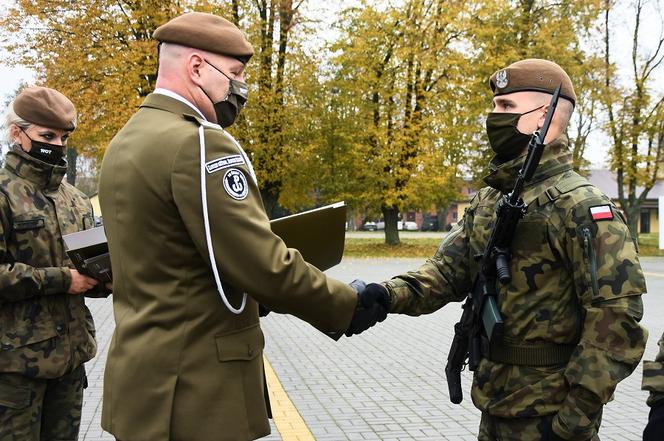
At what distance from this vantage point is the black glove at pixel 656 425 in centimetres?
224

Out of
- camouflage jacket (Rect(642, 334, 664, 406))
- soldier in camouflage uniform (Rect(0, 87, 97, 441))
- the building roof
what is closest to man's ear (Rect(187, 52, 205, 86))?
soldier in camouflage uniform (Rect(0, 87, 97, 441))

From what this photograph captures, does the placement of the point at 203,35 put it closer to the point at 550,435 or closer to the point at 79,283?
the point at 79,283

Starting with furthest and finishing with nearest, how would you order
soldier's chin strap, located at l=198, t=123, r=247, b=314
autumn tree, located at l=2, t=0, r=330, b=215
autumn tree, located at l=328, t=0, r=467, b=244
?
autumn tree, located at l=328, t=0, r=467, b=244 → autumn tree, located at l=2, t=0, r=330, b=215 → soldier's chin strap, located at l=198, t=123, r=247, b=314

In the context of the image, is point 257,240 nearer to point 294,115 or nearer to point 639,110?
point 294,115

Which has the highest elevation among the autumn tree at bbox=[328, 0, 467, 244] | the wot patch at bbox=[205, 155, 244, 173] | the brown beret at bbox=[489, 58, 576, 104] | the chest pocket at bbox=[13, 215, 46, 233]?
the autumn tree at bbox=[328, 0, 467, 244]

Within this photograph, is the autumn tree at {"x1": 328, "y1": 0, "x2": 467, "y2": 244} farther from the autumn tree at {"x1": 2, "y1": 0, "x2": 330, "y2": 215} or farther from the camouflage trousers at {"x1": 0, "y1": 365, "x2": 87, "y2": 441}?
the camouflage trousers at {"x1": 0, "y1": 365, "x2": 87, "y2": 441}

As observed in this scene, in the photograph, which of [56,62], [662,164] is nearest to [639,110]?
[662,164]

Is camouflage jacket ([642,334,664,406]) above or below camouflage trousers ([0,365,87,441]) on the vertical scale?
above

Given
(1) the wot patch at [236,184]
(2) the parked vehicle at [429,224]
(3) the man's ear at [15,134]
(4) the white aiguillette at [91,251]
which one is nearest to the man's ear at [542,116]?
(1) the wot patch at [236,184]

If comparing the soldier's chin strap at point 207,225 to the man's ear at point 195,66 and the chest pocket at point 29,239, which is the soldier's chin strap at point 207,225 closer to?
the man's ear at point 195,66

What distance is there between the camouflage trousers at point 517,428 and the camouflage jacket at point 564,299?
0.14 ft

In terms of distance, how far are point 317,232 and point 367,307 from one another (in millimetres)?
356

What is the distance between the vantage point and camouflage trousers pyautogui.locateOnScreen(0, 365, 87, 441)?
3045 mm

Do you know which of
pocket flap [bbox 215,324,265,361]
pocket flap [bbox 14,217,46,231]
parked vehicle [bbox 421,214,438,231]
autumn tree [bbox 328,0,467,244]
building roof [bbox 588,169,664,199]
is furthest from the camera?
parked vehicle [bbox 421,214,438,231]
